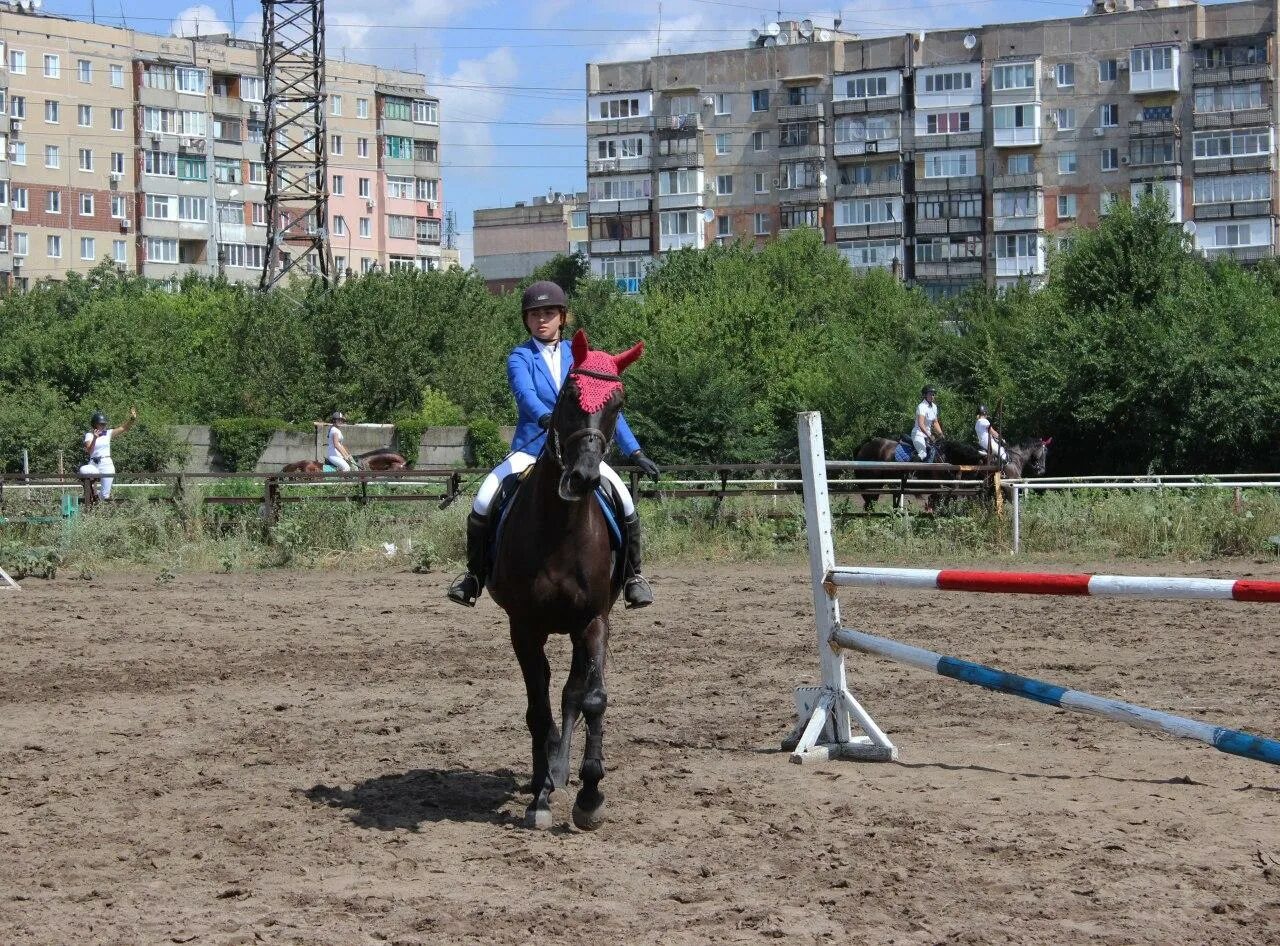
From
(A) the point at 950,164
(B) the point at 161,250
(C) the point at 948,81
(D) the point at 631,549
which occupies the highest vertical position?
(C) the point at 948,81

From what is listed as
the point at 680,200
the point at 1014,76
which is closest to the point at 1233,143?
the point at 1014,76

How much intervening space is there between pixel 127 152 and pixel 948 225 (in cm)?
4838

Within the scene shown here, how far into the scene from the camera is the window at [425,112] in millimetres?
112625

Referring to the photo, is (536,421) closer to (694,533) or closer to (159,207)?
(694,533)

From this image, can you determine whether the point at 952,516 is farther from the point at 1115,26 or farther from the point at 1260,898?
the point at 1115,26

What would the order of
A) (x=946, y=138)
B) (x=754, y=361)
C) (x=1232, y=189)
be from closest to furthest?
(x=754, y=361) < (x=1232, y=189) < (x=946, y=138)

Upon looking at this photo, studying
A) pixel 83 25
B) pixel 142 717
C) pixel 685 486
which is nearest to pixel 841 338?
pixel 685 486

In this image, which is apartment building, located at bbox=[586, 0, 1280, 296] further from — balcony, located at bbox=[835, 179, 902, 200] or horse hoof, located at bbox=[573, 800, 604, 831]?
horse hoof, located at bbox=[573, 800, 604, 831]

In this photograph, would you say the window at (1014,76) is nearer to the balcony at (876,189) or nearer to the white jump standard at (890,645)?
the balcony at (876,189)

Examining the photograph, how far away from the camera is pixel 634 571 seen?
8164 mm

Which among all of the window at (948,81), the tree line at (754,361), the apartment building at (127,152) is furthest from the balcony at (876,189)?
the apartment building at (127,152)

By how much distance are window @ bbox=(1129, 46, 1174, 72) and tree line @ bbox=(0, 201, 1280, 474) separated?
23.7 meters

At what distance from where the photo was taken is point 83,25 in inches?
3743

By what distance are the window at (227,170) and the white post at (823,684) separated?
95074mm
